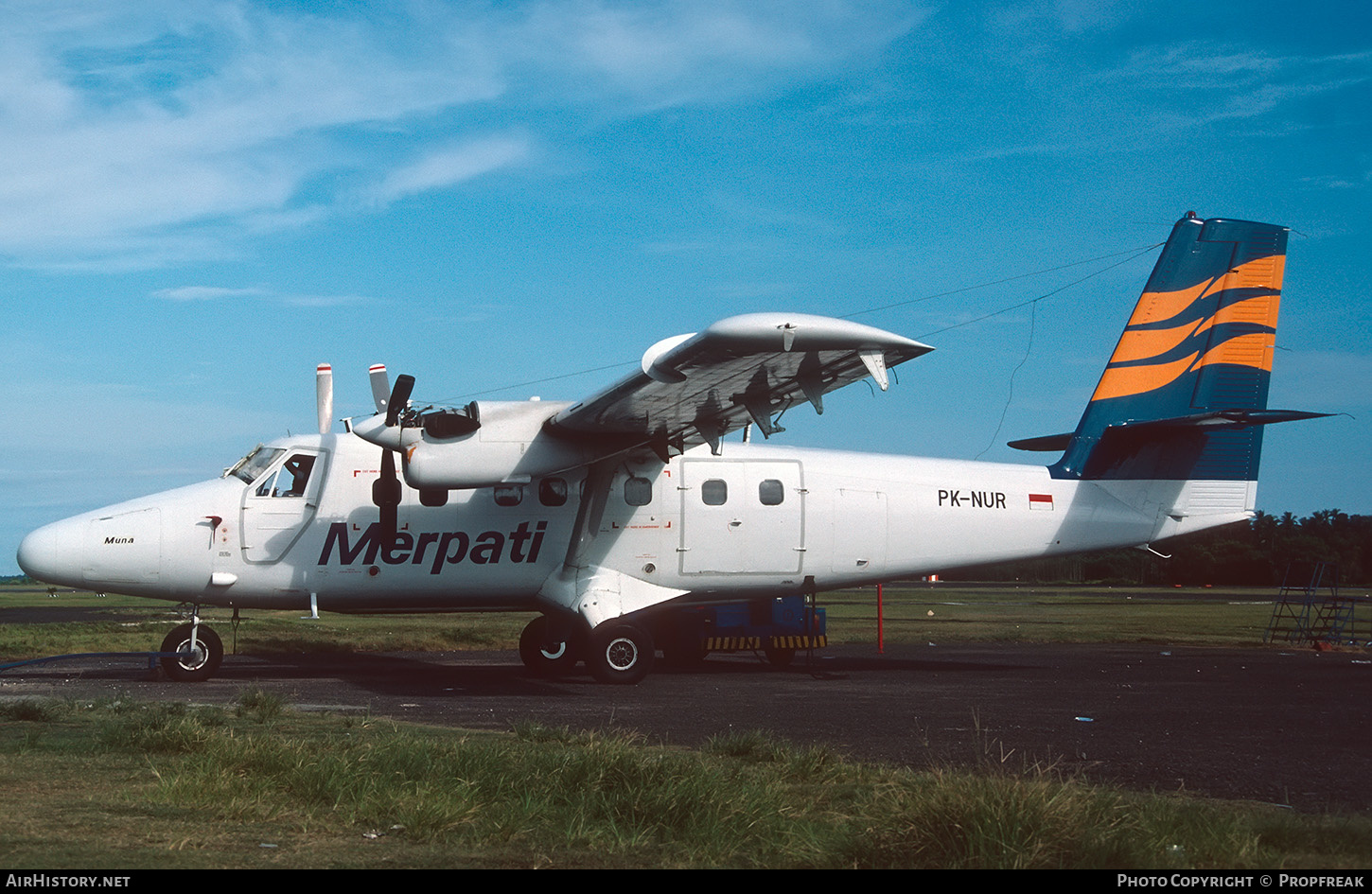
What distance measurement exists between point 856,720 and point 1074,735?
210 centimetres

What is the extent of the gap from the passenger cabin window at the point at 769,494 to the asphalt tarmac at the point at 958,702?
268 centimetres

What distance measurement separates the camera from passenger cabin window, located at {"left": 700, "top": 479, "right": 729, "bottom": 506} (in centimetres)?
1745

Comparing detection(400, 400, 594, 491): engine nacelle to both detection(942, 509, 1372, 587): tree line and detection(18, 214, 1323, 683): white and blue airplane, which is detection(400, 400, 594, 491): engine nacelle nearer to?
detection(18, 214, 1323, 683): white and blue airplane

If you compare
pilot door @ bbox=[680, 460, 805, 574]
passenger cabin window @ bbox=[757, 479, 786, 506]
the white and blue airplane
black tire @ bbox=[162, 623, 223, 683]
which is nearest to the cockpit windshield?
the white and blue airplane

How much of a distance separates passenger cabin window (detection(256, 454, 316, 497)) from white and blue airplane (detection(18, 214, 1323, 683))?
3 centimetres

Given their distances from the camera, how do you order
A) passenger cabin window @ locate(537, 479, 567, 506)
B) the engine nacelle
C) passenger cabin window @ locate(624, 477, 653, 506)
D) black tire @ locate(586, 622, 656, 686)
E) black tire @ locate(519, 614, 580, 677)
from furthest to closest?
black tire @ locate(519, 614, 580, 677) < passenger cabin window @ locate(624, 477, 653, 506) < passenger cabin window @ locate(537, 479, 567, 506) < black tire @ locate(586, 622, 656, 686) < the engine nacelle

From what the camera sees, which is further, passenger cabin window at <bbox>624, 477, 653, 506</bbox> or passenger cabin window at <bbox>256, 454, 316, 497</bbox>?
passenger cabin window at <bbox>624, 477, 653, 506</bbox>

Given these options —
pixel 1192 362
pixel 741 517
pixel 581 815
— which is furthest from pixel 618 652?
A: pixel 1192 362

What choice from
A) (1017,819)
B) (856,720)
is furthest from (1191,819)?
(856,720)

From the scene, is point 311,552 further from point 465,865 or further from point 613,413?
point 465,865

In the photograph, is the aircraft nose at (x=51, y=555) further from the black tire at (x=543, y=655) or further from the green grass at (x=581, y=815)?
the green grass at (x=581, y=815)

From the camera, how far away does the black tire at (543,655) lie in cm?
1778

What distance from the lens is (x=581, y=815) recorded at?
6000 mm

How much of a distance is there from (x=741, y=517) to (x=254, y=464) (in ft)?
23.6
